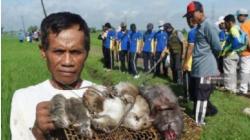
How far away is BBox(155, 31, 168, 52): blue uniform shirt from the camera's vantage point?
48.5ft

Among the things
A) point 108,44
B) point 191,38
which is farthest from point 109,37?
point 191,38

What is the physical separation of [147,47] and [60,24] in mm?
13923

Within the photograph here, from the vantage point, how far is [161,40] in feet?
48.8

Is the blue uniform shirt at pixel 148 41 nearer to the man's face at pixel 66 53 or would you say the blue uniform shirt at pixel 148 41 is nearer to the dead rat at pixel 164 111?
the man's face at pixel 66 53

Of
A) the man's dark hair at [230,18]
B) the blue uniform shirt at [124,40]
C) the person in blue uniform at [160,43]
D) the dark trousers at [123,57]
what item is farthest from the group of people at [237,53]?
the dark trousers at [123,57]

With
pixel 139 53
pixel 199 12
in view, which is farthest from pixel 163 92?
pixel 139 53

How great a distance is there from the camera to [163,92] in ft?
6.04

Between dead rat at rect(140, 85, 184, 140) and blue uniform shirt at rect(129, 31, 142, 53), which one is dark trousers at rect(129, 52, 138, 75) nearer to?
blue uniform shirt at rect(129, 31, 142, 53)

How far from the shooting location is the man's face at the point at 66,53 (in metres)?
2.03

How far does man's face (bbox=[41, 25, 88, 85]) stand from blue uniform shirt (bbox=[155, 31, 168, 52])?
12.6m

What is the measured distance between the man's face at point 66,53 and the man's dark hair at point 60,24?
0.02 metres

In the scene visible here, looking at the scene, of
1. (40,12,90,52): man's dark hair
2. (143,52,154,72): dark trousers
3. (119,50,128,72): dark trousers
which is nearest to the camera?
(40,12,90,52): man's dark hair

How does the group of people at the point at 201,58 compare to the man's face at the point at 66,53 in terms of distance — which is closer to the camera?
the man's face at the point at 66,53

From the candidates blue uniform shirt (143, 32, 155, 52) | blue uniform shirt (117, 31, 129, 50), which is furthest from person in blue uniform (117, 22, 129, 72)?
blue uniform shirt (143, 32, 155, 52)
